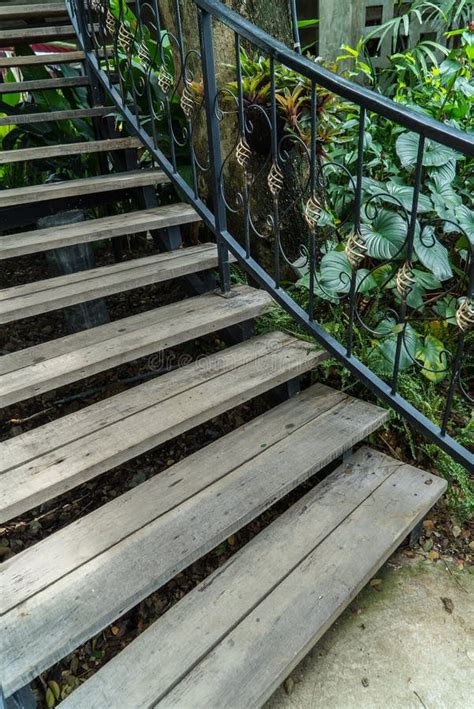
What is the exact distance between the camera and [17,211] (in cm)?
201

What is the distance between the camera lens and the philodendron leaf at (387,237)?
A: 1.70 meters

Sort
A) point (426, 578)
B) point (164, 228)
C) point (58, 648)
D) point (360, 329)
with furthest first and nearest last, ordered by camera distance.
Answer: point (164, 228)
point (360, 329)
point (426, 578)
point (58, 648)

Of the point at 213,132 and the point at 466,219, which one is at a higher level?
the point at 213,132

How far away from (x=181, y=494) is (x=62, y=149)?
149 centimetres

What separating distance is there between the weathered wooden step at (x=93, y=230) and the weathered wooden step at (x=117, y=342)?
0.34 meters

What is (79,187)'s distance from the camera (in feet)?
6.69

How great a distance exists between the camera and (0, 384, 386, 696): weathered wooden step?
106 cm

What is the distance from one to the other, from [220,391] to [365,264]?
36.0 inches

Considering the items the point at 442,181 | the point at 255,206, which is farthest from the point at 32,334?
the point at 442,181

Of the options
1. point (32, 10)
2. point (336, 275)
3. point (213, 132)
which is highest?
point (32, 10)

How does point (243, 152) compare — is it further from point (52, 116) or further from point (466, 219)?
point (52, 116)

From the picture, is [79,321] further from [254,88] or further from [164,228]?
[254,88]

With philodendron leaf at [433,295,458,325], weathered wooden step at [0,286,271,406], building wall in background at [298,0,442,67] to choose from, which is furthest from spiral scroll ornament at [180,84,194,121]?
building wall in background at [298,0,442,67]

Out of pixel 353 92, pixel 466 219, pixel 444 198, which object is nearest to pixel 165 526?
→ pixel 353 92
